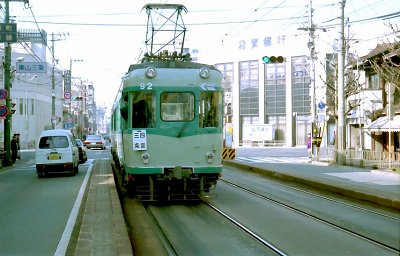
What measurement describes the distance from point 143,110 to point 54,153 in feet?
31.6

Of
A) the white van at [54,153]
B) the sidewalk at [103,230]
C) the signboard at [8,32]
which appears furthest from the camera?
the signboard at [8,32]

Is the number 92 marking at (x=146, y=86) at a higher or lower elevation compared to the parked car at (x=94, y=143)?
higher

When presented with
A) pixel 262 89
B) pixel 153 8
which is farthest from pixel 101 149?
pixel 153 8

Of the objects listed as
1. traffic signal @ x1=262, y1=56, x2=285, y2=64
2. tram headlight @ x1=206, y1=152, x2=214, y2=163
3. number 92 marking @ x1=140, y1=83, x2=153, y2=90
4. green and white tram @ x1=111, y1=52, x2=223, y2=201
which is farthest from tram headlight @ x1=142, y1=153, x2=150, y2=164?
traffic signal @ x1=262, y1=56, x2=285, y2=64

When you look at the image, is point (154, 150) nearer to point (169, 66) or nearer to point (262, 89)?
point (169, 66)

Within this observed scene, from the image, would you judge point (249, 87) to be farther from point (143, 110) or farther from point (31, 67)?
point (143, 110)

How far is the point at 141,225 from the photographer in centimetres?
1005

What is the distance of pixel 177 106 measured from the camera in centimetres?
1214

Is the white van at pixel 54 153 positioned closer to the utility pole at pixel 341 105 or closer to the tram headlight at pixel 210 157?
the tram headlight at pixel 210 157

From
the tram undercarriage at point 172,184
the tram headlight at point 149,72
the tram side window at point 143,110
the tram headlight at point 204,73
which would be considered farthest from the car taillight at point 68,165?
the tram headlight at point 204,73

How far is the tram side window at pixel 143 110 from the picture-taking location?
39.3ft

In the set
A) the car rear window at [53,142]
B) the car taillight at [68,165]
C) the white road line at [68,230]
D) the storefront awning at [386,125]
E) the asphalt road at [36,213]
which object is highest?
the storefront awning at [386,125]

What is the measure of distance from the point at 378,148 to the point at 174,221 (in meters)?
25.8

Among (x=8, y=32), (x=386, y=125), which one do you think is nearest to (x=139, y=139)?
(x=8, y=32)
